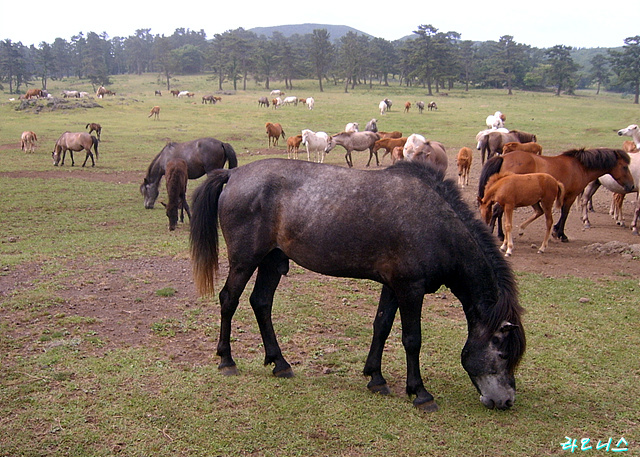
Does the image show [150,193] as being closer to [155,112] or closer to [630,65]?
[155,112]

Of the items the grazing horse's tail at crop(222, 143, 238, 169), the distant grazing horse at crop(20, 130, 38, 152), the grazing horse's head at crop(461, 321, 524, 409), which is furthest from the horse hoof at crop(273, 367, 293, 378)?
the distant grazing horse at crop(20, 130, 38, 152)

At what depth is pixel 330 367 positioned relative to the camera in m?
5.26

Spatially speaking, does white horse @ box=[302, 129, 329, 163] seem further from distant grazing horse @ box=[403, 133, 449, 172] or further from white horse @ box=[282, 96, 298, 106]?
white horse @ box=[282, 96, 298, 106]

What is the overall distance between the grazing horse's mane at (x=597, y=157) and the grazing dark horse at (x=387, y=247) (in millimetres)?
7587

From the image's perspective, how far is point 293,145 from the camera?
22750 millimetres

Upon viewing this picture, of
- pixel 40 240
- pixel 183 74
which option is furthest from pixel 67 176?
pixel 183 74

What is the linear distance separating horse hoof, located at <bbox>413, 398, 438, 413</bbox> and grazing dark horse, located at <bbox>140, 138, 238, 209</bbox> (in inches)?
382

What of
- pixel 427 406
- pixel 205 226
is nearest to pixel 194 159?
pixel 205 226

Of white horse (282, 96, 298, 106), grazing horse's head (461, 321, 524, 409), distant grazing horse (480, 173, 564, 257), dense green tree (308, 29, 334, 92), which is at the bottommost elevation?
grazing horse's head (461, 321, 524, 409)

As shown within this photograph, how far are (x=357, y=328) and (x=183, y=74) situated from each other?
301 feet

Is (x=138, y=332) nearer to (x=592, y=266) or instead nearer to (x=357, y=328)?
(x=357, y=328)

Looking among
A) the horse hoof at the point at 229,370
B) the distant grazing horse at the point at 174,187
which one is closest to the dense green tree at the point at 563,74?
the distant grazing horse at the point at 174,187

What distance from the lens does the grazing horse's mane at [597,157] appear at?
1081 cm

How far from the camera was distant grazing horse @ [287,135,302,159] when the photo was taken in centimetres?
2278
